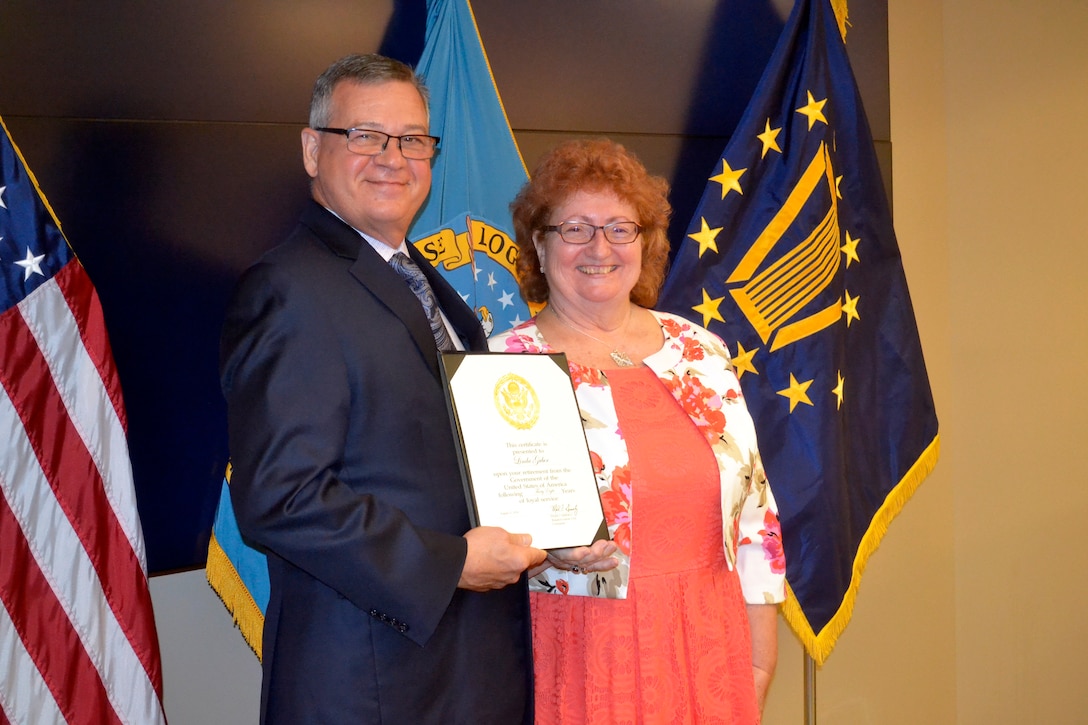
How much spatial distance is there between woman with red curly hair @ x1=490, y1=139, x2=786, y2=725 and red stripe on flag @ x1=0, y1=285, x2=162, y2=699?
81 cm

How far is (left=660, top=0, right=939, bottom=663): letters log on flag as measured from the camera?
9.53 feet

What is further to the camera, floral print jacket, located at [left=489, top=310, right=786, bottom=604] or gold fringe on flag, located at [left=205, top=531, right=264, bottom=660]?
gold fringe on flag, located at [left=205, top=531, right=264, bottom=660]

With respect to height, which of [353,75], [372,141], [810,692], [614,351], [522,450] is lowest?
[810,692]

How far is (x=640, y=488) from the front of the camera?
6.67 feet

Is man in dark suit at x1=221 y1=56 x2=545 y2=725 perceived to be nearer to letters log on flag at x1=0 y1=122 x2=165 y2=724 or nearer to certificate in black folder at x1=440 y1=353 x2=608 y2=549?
certificate in black folder at x1=440 y1=353 x2=608 y2=549

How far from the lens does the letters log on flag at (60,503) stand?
1916 mm

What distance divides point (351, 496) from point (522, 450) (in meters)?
0.32

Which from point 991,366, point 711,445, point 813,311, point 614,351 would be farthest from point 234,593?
point 991,366

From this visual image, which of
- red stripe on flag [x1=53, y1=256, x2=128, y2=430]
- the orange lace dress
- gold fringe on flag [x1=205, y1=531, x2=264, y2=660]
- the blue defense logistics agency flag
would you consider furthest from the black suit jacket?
the blue defense logistics agency flag

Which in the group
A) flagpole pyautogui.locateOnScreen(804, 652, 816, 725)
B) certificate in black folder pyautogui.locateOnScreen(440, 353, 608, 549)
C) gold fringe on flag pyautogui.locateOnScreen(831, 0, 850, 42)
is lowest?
flagpole pyautogui.locateOnScreen(804, 652, 816, 725)

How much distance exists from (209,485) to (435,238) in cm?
83

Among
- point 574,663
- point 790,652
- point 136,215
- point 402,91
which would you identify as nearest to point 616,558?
point 574,663

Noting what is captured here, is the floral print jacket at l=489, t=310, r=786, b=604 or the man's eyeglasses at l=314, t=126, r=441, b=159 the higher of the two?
the man's eyeglasses at l=314, t=126, r=441, b=159

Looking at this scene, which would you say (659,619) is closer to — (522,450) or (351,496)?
(522,450)
